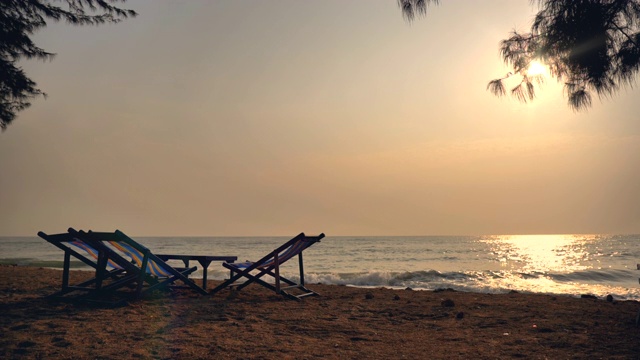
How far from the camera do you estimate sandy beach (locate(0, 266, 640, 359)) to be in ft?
14.2

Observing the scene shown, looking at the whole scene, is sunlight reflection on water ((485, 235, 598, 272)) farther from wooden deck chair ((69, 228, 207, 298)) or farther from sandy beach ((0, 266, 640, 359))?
wooden deck chair ((69, 228, 207, 298))

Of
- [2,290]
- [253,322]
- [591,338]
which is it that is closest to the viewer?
[591,338]

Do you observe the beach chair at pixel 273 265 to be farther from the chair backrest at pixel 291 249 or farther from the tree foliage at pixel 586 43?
the tree foliage at pixel 586 43

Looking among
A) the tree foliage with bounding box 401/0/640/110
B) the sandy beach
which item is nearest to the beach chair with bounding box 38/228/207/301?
the sandy beach

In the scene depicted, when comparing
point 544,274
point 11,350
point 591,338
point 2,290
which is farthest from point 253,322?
point 544,274

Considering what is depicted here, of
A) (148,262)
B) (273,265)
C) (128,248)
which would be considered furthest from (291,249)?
(128,248)

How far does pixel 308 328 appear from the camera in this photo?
18.2 ft

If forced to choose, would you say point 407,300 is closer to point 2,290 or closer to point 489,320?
point 489,320

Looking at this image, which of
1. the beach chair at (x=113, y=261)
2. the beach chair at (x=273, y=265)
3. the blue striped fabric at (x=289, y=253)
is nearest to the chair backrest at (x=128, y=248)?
the beach chair at (x=113, y=261)

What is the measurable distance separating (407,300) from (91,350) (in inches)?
207

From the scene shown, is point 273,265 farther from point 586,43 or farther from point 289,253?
point 586,43

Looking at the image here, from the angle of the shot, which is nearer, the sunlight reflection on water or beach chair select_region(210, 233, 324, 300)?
beach chair select_region(210, 233, 324, 300)

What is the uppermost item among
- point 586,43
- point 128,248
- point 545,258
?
point 586,43

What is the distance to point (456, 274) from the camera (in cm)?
1677
